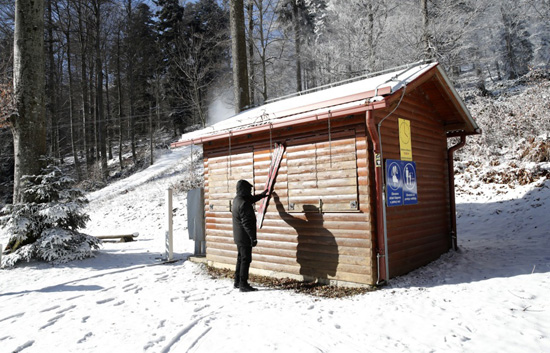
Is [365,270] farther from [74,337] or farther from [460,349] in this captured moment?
[74,337]

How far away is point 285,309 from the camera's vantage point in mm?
5262

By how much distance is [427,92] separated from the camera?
771 centimetres

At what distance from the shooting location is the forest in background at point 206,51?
61.5 feet

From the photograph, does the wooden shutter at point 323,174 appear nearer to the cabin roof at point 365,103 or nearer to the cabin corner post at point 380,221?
the cabin corner post at point 380,221

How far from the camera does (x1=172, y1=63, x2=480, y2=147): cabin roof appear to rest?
5763 millimetres

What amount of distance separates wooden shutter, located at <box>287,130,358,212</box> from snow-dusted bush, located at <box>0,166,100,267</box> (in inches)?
235

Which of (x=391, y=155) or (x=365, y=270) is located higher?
(x=391, y=155)

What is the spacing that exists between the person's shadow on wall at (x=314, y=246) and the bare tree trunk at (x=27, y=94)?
7.21 meters

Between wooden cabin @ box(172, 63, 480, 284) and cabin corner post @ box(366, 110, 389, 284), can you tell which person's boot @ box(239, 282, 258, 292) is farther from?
cabin corner post @ box(366, 110, 389, 284)

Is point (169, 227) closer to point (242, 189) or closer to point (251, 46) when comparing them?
point (242, 189)

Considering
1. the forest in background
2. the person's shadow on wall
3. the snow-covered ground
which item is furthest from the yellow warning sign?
the forest in background

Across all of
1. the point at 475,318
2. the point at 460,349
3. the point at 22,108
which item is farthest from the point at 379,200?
the point at 22,108

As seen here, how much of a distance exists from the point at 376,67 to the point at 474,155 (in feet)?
28.9

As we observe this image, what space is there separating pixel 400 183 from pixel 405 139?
0.97 meters
